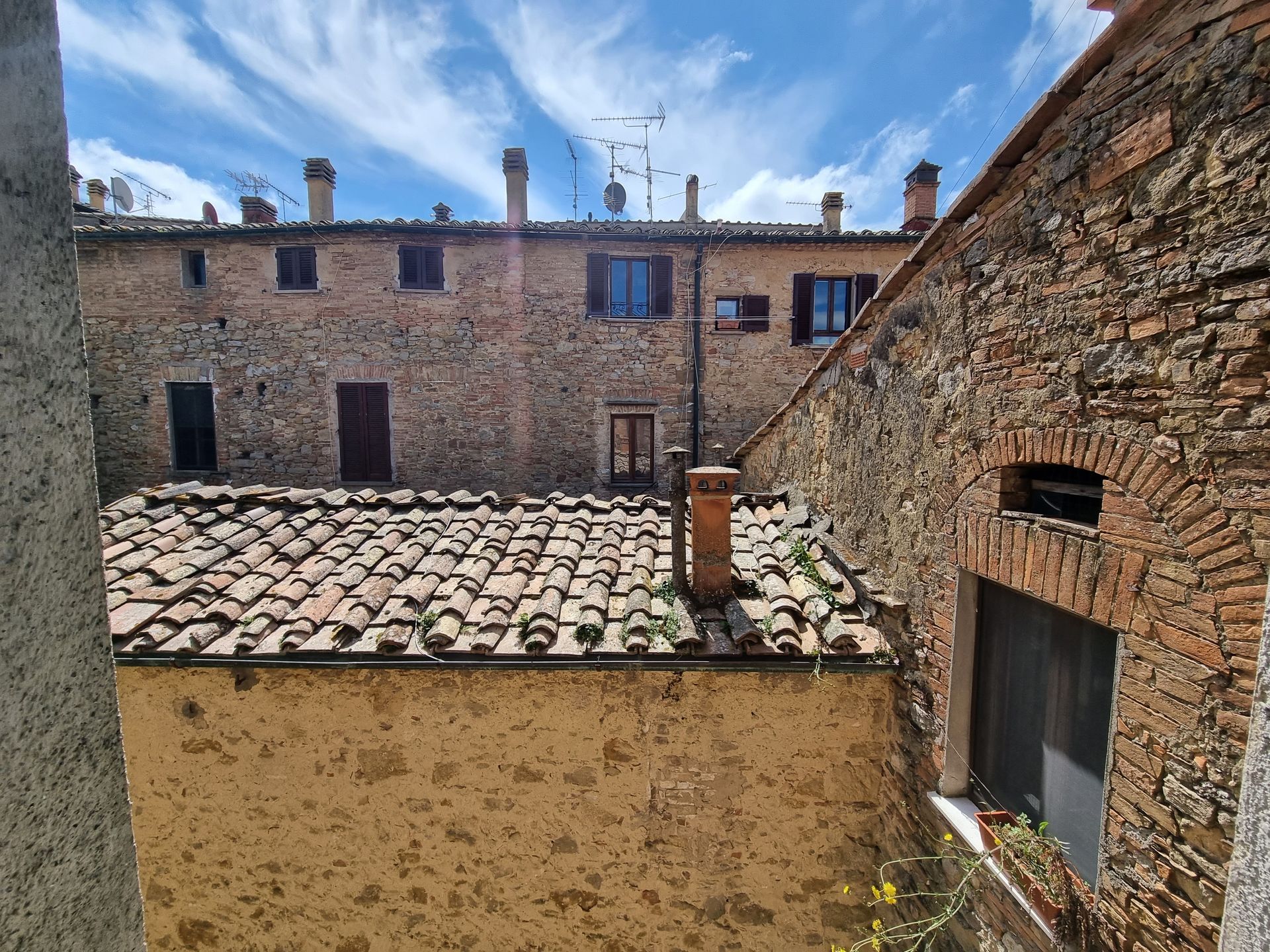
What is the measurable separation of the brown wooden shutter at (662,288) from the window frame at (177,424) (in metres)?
9.30

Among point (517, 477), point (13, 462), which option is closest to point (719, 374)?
point (517, 477)

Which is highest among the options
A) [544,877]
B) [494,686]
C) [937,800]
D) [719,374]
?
[719,374]

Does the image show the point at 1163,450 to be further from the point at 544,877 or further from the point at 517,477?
the point at 517,477

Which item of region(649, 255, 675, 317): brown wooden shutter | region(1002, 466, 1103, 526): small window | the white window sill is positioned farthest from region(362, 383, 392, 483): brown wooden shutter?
region(1002, 466, 1103, 526): small window

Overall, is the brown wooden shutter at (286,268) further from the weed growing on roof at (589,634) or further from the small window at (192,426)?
the weed growing on roof at (589,634)

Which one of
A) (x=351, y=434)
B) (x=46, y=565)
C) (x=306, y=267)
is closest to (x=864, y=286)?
(x=351, y=434)

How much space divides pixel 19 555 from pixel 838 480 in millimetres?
4554

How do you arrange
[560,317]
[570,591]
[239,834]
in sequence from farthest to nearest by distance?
[560,317], [570,591], [239,834]

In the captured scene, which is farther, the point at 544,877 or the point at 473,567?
the point at 473,567

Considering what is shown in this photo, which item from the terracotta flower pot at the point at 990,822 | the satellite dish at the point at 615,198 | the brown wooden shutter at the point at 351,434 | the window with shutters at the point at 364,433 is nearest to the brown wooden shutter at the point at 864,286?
the satellite dish at the point at 615,198

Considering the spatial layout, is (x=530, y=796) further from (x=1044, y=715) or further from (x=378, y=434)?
(x=378, y=434)

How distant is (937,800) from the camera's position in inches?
120

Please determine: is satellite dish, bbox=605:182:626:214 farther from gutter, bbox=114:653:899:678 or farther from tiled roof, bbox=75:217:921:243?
gutter, bbox=114:653:899:678

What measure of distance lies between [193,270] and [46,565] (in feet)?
45.4
